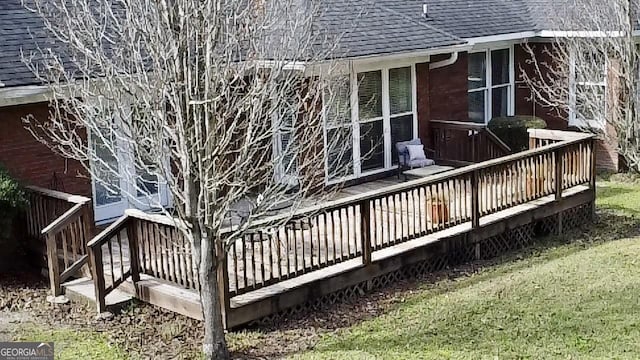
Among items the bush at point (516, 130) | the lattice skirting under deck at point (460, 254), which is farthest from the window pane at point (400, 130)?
the lattice skirting under deck at point (460, 254)

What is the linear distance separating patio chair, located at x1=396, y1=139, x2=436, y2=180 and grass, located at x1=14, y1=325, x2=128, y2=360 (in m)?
8.17

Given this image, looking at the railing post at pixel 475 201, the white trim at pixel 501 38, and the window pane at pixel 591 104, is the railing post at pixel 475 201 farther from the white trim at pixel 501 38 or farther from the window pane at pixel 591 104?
the white trim at pixel 501 38

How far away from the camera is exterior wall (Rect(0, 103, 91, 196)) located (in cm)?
1117

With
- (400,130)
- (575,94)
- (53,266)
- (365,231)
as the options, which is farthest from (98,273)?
(575,94)

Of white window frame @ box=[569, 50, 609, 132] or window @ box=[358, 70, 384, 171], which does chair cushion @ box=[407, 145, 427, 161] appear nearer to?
window @ box=[358, 70, 384, 171]

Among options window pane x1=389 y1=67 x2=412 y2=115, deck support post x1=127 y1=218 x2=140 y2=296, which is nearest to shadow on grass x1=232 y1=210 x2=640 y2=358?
deck support post x1=127 y1=218 x2=140 y2=296

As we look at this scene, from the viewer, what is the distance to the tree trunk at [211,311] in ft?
25.6

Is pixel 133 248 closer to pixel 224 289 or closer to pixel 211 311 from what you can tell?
pixel 224 289

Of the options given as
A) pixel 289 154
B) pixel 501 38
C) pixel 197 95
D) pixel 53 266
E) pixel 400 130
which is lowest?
pixel 53 266

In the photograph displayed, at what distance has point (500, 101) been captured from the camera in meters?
19.1

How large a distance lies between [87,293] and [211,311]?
2389 mm

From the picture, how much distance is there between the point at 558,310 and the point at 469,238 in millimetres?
2343

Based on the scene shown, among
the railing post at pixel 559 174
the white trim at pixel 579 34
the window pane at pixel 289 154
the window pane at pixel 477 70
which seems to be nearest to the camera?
the window pane at pixel 289 154

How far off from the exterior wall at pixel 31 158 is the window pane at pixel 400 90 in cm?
635
